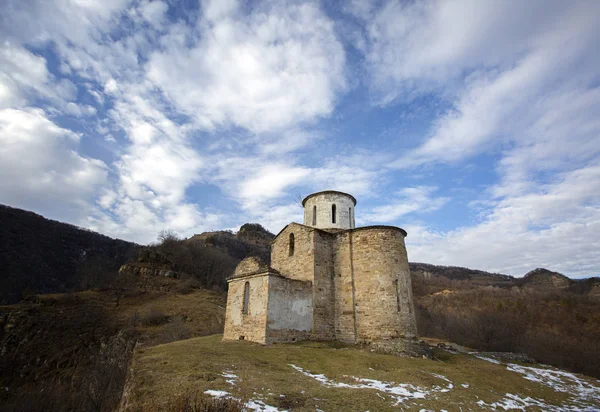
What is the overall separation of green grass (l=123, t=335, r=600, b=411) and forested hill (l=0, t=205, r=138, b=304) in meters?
42.2

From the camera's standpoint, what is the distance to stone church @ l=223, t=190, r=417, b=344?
15.6 meters

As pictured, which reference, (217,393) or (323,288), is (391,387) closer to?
(217,393)

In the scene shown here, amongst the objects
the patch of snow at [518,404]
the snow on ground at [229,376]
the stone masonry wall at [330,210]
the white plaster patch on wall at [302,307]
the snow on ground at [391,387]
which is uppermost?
the stone masonry wall at [330,210]

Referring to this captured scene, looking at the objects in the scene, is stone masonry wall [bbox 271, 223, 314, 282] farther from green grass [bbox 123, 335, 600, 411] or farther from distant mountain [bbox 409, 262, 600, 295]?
distant mountain [bbox 409, 262, 600, 295]

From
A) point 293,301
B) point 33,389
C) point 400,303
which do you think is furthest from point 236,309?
point 33,389

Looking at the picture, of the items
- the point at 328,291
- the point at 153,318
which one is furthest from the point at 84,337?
the point at 328,291

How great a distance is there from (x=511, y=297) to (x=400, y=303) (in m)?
A: 49.6

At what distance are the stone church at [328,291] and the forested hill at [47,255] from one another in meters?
38.5

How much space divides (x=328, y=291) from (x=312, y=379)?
813 cm

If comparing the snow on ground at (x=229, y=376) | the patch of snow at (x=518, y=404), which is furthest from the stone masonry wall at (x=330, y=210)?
the snow on ground at (x=229, y=376)

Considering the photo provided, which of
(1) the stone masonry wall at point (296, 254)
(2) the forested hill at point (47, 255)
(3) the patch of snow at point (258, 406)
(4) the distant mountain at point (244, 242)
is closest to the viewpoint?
(3) the patch of snow at point (258, 406)

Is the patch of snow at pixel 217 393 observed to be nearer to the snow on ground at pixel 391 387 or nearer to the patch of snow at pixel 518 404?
the snow on ground at pixel 391 387

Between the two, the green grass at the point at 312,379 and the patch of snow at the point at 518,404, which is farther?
the patch of snow at the point at 518,404

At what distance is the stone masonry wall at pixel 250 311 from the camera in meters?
15.2
